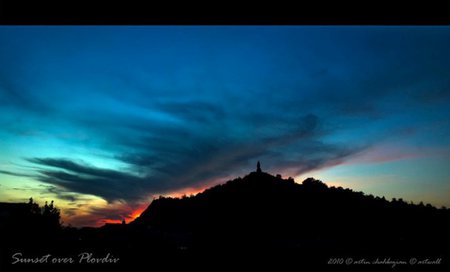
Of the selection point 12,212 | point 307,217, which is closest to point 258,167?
point 307,217

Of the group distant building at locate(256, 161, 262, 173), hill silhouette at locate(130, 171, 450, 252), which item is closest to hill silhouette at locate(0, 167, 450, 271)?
hill silhouette at locate(130, 171, 450, 252)

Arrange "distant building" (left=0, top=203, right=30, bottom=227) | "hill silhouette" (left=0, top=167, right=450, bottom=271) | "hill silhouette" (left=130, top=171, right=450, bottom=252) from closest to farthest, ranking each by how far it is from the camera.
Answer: "hill silhouette" (left=0, top=167, right=450, bottom=271) → "distant building" (left=0, top=203, right=30, bottom=227) → "hill silhouette" (left=130, top=171, right=450, bottom=252)

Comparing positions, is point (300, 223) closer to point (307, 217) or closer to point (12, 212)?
point (307, 217)

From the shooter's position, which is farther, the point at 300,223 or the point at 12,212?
the point at 300,223

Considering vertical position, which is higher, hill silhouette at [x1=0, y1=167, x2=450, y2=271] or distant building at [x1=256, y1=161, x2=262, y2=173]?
distant building at [x1=256, y1=161, x2=262, y2=173]

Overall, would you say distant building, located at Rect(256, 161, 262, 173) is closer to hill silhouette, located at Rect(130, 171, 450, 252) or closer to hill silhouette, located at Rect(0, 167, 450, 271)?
hill silhouette, located at Rect(0, 167, 450, 271)

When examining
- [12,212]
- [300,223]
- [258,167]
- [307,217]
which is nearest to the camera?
[12,212]

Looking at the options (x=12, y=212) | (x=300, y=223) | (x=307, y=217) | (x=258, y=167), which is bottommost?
(x=300, y=223)

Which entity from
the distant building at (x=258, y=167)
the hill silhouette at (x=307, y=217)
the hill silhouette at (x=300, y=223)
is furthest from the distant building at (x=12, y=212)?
the distant building at (x=258, y=167)

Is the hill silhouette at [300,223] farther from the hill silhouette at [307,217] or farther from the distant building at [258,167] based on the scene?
the distant building at [258,167]

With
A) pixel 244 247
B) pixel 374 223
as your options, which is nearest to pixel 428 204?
pixel 374 223

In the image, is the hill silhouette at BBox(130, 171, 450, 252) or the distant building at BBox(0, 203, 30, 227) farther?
the hill silhouette at BBox(130, 171, 450, 252)

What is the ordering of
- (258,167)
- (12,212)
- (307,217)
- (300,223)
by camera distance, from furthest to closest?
(258,167) → (307,217) → (300,223) → (12,212)
